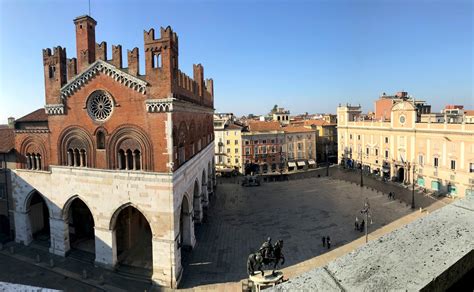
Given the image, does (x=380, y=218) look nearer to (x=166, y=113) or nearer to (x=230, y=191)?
(x=230, y=191)

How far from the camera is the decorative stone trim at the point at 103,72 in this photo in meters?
20.5

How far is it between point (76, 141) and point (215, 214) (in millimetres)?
16828

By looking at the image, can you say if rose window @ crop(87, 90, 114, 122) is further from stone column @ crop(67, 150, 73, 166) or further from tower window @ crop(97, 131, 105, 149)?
stone column @ crop(67, 150, 73, 166)

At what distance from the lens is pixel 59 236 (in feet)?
79.2

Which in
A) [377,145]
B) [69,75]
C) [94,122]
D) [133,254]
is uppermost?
[69,75]

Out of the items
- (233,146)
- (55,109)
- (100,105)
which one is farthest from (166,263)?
(233,146)

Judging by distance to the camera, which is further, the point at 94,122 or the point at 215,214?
the point at 215,214

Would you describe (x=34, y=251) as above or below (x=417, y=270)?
below

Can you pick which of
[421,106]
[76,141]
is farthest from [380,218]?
[421,106]

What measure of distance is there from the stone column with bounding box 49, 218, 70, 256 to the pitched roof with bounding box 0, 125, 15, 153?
819cm

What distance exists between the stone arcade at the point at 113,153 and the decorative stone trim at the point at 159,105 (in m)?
0.06

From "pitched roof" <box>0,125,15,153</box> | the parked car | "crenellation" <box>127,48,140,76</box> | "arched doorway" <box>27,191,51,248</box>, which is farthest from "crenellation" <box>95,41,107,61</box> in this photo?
the parked car

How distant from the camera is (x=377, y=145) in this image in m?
54.5

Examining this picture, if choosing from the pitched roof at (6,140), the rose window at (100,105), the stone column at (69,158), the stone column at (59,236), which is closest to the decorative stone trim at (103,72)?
the rose window at (100,105)
